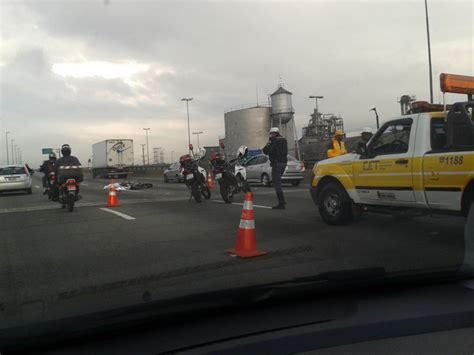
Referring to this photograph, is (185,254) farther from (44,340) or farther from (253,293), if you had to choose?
(44,340)

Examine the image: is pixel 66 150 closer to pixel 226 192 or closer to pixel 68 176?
pixel 68 176

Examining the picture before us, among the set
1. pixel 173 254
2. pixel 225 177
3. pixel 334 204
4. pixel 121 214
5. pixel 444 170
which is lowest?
pixel 173 254

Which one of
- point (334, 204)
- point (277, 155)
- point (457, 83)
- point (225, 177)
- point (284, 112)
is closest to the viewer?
point (457, 83)

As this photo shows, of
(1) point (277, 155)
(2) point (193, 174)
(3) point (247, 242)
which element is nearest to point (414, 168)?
(3) point (247, 242)

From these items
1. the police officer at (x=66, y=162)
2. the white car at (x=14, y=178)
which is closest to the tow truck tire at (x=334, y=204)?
the police officer at (x=66, y=162)

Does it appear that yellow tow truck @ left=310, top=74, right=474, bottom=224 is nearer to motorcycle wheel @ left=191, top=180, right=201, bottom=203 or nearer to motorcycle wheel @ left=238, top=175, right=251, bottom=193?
motorcycle wheel @ left=238, top=175, right=251, bottom=193

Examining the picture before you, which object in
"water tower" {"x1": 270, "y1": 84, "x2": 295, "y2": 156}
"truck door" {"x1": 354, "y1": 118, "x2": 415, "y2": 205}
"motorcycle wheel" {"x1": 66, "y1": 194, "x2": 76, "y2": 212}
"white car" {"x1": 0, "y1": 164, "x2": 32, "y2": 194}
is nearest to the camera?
"truck door" {"x1": 354, "y1": 118, "x2": 415, "y2": 205}

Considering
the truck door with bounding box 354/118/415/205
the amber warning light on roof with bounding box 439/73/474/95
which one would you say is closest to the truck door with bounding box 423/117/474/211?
the truck door with bounding box 354/118/415/205

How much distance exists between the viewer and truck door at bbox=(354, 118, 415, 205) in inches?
263

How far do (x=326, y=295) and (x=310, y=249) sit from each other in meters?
2.89

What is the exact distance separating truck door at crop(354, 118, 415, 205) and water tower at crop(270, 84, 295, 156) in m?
50.1

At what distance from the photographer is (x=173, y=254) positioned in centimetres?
627

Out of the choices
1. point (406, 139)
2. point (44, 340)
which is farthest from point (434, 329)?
point (406, 139)

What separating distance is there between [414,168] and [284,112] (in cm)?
5203
